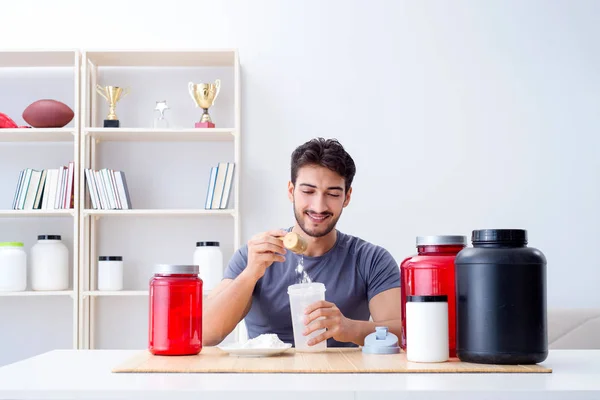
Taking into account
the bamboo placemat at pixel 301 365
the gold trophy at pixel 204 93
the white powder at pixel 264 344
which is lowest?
the bamboo placemat at pixel 301 365

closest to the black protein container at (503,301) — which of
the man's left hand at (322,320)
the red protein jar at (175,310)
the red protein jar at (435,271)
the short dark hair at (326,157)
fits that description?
the red protein jar at (435,271)

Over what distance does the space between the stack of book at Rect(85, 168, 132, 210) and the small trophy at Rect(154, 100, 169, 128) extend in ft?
1.04

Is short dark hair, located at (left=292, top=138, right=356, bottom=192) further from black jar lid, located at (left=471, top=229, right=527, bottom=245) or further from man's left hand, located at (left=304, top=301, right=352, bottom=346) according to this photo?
black jar lid, located at (left=471, top=229, right=527, bottom=245)

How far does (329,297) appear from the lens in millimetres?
2412

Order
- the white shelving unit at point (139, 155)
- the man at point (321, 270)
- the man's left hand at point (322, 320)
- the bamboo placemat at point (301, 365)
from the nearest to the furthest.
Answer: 1. the bamboo placemat at point (301, 365)
2. the man's left hand at point (322, 320)
3. the man at point (321, 270)
4. the white shelving unit at point (139, 155)

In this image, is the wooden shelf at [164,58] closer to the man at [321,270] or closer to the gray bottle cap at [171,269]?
the man at [321,270]

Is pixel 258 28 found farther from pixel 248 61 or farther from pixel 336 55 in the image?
pixel 336 55

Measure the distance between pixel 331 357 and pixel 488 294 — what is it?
0.35 m

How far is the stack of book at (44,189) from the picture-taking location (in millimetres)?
3707

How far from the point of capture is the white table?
1.14 metres

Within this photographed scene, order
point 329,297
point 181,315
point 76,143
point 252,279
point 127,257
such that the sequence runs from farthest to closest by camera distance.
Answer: point 127,257, point 76,143, point 329,297, point 252,279, point 181,315

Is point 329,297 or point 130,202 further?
point 130,202

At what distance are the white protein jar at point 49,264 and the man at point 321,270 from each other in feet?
5.16

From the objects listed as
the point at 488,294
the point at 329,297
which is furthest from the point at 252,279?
the point at 488,294
